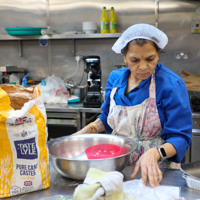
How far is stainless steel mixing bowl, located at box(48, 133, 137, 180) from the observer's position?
103 cm

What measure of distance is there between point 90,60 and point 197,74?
1342 mm

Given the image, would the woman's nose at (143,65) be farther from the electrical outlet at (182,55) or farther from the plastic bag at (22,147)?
the electrical outlet at (182,55)

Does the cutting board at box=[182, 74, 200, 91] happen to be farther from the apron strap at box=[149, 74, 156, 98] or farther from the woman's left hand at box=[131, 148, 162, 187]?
the woman's left hand at box=[131, 148, 162, 187]

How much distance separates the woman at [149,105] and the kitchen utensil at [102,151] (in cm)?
14

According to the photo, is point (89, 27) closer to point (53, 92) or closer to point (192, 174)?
point (53, 92)

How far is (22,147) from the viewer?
→ 38.4 inches

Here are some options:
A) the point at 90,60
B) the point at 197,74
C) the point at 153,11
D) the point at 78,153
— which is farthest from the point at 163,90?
the point at 153,11

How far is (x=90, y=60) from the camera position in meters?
2.95

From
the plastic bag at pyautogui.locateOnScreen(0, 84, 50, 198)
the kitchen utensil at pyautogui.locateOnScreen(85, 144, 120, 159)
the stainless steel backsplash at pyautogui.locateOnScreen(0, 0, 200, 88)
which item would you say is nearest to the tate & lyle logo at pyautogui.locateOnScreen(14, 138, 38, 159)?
the plastic bag at pyautogui.locateOnScreen(0, 84, 50, 198)

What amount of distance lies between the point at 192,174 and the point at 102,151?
403mm

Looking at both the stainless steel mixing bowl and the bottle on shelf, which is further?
the bottle on shelf

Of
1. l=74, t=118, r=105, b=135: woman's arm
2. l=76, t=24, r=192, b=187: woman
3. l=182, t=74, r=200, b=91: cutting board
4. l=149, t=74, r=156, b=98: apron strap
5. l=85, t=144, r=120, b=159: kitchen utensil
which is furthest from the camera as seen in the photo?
l=182, t=74, r=200, b=91: cutting board

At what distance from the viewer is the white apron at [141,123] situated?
1.46 metres

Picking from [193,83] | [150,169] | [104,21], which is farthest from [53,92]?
[150,169]
